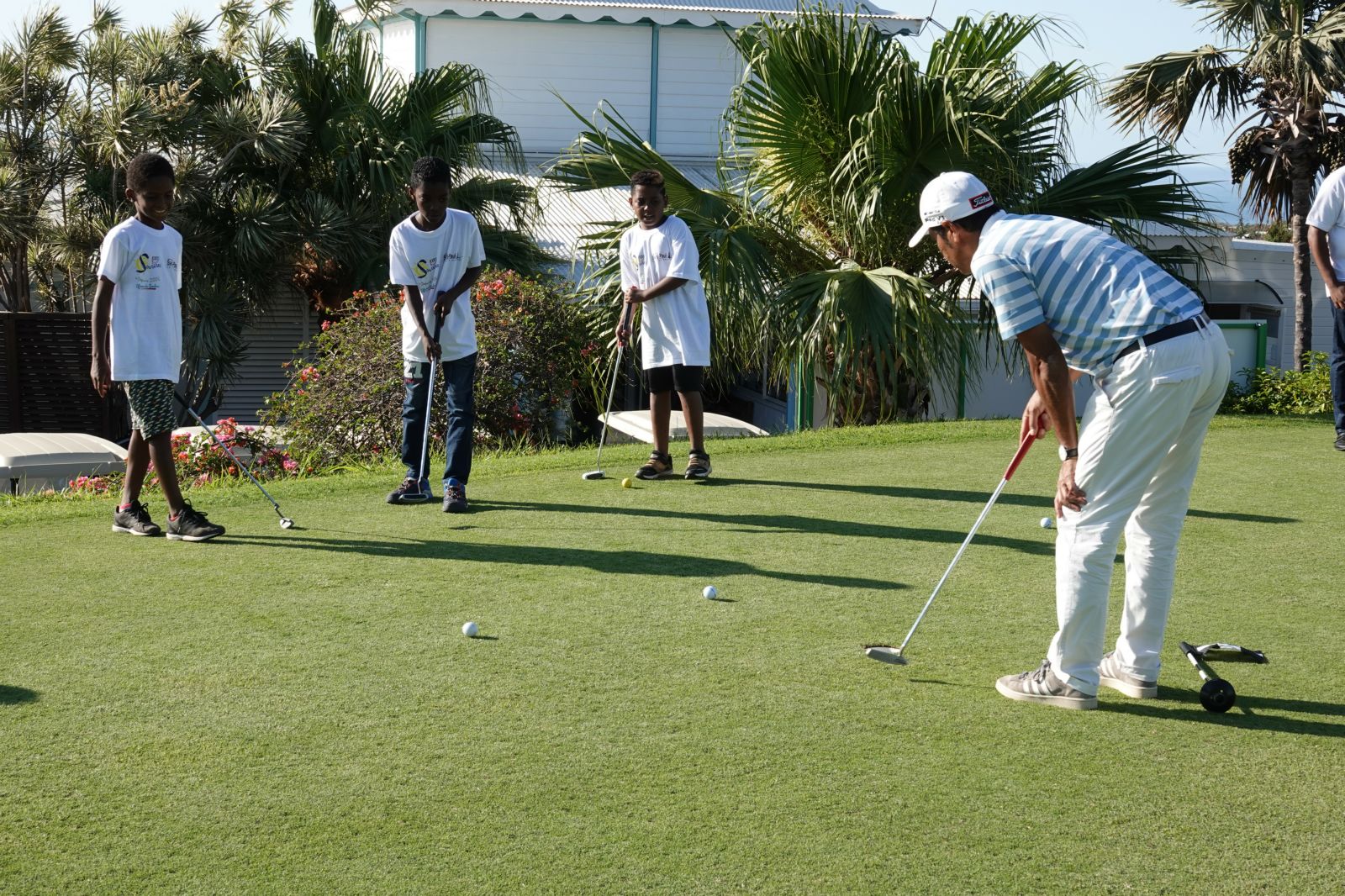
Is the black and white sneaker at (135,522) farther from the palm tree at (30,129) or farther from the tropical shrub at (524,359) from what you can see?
the palm tree at (30,129)

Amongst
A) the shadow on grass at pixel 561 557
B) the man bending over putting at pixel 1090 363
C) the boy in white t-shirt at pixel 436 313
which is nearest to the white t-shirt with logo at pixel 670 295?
the boy in white t-shirt at pixel 436 313

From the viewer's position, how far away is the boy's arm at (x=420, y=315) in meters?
7.21

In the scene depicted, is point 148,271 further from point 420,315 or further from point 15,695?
point 15,695

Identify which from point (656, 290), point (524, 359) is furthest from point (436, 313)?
point (524, 359)

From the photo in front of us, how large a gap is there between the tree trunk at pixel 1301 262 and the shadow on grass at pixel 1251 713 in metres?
11.9

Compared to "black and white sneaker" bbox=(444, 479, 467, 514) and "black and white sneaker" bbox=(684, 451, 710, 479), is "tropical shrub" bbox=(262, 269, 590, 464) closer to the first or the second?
"black and white sneaker" bbox=(684, 451, 710, 479)

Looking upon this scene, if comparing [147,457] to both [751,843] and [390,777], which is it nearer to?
[390,777]

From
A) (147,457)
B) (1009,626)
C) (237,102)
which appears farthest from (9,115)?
(1009,626)

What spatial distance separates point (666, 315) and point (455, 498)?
1.79m

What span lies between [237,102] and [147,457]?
419 inches

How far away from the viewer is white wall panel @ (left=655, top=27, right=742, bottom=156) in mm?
21781

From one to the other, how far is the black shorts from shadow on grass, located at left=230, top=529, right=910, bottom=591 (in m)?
2.12

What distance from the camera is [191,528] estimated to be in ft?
20.9

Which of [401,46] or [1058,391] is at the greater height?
[401,46]
